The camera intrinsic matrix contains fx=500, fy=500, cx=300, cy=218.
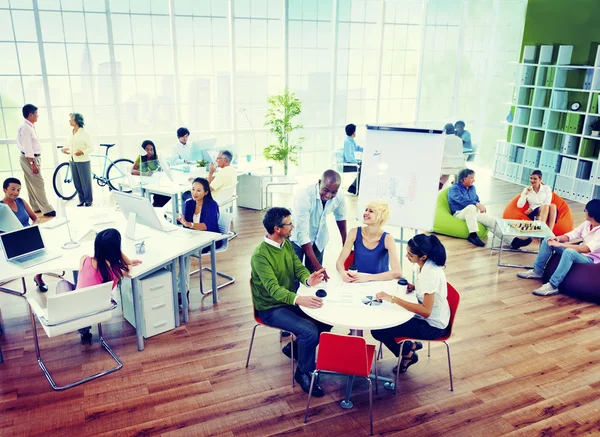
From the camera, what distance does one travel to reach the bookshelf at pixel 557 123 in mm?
8547

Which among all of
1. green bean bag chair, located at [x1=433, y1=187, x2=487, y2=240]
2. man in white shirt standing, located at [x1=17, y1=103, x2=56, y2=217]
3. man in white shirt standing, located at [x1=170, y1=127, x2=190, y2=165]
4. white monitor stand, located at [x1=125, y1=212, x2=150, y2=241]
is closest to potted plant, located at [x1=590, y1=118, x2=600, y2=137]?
green bean bag chair, located at [x1=433, y1=187, x2=487, y2=240]

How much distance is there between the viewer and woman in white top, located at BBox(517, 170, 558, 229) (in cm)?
654

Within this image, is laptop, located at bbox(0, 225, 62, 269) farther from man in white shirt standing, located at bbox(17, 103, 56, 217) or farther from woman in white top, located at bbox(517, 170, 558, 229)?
woman in white top, located at bbox(517, 170, 558, 229)

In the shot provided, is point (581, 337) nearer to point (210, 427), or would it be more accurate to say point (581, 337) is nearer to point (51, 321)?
point (210, 427)

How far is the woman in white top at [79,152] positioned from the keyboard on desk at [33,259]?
12.0ft

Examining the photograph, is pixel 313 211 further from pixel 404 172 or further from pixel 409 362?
pixel 409 362

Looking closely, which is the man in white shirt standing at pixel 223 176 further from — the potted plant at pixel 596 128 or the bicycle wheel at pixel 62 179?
the potted plant at pixel 596 128

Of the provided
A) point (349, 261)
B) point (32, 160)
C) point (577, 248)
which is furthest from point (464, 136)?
point (32, 160)

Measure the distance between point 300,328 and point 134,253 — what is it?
178 centimetres

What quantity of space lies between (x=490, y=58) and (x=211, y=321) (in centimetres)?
894

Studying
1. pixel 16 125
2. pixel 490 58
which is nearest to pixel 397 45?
pixel 490 58

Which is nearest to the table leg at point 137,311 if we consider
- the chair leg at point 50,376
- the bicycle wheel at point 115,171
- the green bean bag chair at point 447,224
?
the chair leg at point 50,376

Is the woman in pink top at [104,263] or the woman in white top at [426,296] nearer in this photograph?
the woman in white top at [426,296]

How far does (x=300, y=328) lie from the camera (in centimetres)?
370
